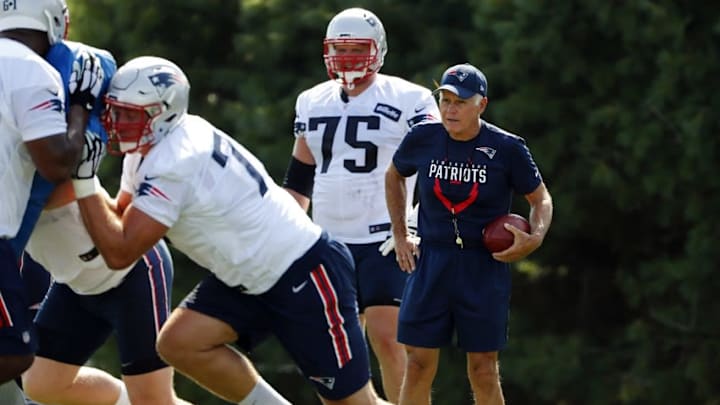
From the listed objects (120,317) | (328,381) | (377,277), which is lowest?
(377,277)

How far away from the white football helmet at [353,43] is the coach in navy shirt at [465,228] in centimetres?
89

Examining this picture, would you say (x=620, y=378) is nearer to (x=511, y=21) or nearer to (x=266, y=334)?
(x=511, y=21)

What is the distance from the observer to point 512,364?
1375 centimetres

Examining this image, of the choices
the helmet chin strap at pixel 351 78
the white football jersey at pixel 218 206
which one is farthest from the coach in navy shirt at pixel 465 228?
A: the helmet chin strap at pixel 351 78

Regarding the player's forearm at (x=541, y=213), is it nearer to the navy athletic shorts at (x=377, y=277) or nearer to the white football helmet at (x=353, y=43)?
the navy athletic shorts at (x=377, y=277)

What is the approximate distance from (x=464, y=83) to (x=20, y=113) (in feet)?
6.21

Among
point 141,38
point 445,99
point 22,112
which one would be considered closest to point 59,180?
point 22,112

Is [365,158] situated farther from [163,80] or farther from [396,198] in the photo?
[163,80]

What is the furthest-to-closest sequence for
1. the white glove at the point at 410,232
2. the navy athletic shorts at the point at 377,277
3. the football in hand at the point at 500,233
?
1. the navy athletic shorts at the point at 377,277
2. the white glove at the point at 410,232
3. the football in hand at the point at 500,233

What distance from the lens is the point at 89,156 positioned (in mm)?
6465

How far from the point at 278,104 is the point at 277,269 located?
7787 millimetres

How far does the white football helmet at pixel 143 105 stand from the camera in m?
6.46

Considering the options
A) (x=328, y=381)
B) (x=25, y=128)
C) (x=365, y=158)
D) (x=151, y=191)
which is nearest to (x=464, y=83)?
(x=365, y=158)

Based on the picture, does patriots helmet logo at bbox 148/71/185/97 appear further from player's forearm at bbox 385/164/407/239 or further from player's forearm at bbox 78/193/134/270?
player's forearm at bbox 385/164/407/239
